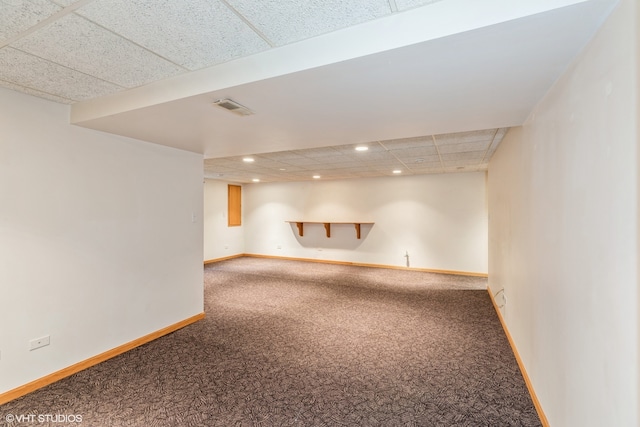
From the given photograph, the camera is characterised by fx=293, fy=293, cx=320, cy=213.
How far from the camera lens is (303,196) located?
26.4 feet

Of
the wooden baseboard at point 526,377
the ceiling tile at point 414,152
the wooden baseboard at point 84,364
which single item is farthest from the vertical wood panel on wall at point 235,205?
the wooden baseboard at point 526,377

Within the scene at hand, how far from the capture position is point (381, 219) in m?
7.11

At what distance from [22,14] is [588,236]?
8.94 feet

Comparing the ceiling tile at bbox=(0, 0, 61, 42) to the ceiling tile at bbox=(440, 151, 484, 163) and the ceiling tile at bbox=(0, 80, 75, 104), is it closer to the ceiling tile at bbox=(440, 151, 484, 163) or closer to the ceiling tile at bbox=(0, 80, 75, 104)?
the ceiling tile at bbox=(0, 80, 75, 104)

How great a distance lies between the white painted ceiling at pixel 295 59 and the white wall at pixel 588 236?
0.19 m

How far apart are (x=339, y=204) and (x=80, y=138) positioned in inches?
223

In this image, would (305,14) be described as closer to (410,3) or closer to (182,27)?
(410,3)

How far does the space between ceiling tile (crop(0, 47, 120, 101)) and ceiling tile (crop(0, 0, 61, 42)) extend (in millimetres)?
283

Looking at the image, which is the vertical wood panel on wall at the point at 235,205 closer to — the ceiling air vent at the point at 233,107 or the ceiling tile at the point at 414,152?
the ceiling tile at the point at 414,152

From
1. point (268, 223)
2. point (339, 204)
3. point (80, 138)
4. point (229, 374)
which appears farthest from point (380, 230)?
point (80, 138)

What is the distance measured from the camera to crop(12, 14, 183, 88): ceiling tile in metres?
1.45

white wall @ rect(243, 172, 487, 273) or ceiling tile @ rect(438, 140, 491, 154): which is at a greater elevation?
ceiling tile @ rect(438, 140, 491, 154)

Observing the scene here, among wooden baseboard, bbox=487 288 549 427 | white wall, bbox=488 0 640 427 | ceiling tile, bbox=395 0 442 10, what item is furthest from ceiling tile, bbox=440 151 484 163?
ceiling tile, bbox=395 0 442 10

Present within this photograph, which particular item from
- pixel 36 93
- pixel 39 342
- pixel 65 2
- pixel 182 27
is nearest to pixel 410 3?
pixel 182 27
